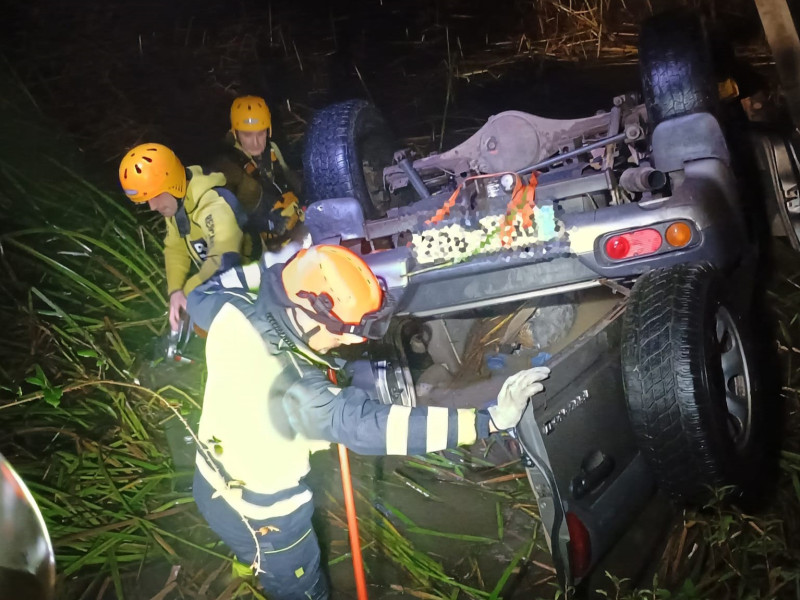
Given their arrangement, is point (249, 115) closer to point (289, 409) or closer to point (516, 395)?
point (289, 409)

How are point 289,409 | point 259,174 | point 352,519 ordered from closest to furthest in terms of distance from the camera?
point 289,409 → point 352,519 → point 259,174

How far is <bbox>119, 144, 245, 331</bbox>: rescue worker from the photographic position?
122 inches

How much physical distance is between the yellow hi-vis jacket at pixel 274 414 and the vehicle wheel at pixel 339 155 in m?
0.98

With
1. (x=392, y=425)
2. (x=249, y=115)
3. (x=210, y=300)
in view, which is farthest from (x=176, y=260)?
(x=392, y=425)

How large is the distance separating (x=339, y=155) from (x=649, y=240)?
1491mm

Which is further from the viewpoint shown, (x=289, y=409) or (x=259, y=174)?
(x=259, y=174)

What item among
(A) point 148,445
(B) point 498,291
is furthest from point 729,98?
(A) point 148,445

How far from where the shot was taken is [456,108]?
4.96 meters

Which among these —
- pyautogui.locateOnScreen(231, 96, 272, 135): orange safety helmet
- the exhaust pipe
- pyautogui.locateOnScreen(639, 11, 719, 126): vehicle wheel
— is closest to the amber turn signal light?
the exhaust pipe

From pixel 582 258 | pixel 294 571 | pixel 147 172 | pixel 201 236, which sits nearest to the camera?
pixel 582 258

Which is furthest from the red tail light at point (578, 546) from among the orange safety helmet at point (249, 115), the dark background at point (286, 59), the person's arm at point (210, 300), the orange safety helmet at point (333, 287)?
the dark background at point (286, 59)

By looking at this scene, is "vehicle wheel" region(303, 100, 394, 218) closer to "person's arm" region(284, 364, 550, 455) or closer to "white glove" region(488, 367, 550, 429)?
"person's arm" region(284, 364, 550, 455)

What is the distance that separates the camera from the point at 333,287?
5.87 ft

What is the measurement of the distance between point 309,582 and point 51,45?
5.01 m
